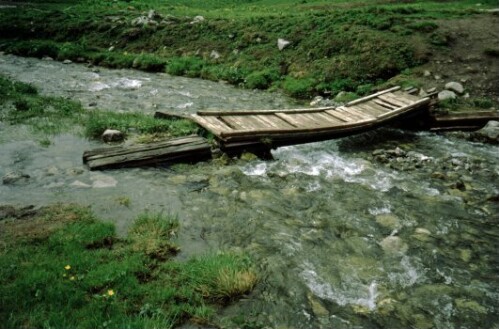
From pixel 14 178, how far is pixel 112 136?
294cm

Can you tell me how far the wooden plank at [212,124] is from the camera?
9658mm

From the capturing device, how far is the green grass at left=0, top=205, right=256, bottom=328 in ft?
14.1

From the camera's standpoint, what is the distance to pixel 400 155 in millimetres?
10172

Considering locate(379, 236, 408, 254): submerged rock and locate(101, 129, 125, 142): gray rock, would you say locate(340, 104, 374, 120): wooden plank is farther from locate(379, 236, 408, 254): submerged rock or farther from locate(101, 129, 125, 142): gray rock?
locate(101, 129, 125, 142): gray rock

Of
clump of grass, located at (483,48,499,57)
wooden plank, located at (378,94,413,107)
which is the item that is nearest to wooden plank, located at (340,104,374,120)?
wooden plank, located at (378,94,413,107)

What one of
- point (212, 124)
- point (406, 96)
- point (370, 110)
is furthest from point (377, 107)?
point (212, 124)

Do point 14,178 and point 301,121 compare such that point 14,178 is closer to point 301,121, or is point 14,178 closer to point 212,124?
point 212,124

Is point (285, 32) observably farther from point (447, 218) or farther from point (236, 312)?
point (236, 312)

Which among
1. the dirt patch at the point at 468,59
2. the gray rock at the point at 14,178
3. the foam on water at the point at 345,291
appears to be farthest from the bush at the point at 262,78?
the foam on water at the point at 345,291

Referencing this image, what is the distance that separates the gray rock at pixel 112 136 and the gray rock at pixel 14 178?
265 centimetres

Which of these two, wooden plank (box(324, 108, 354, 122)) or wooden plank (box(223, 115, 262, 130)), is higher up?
wooden plank (box(223, 115, 262, 130))

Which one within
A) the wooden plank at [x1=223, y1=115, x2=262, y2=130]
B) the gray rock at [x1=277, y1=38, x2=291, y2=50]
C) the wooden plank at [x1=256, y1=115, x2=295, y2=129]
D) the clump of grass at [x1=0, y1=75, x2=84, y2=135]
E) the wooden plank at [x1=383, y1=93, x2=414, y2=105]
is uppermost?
the gray rock at [x1=277, y1=38, x2=291, y2=50]

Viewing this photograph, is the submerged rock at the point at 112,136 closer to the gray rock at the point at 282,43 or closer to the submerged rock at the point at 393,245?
the submerged rock at the point at 393,245

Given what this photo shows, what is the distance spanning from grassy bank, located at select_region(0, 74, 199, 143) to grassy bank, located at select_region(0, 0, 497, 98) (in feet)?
24.0
